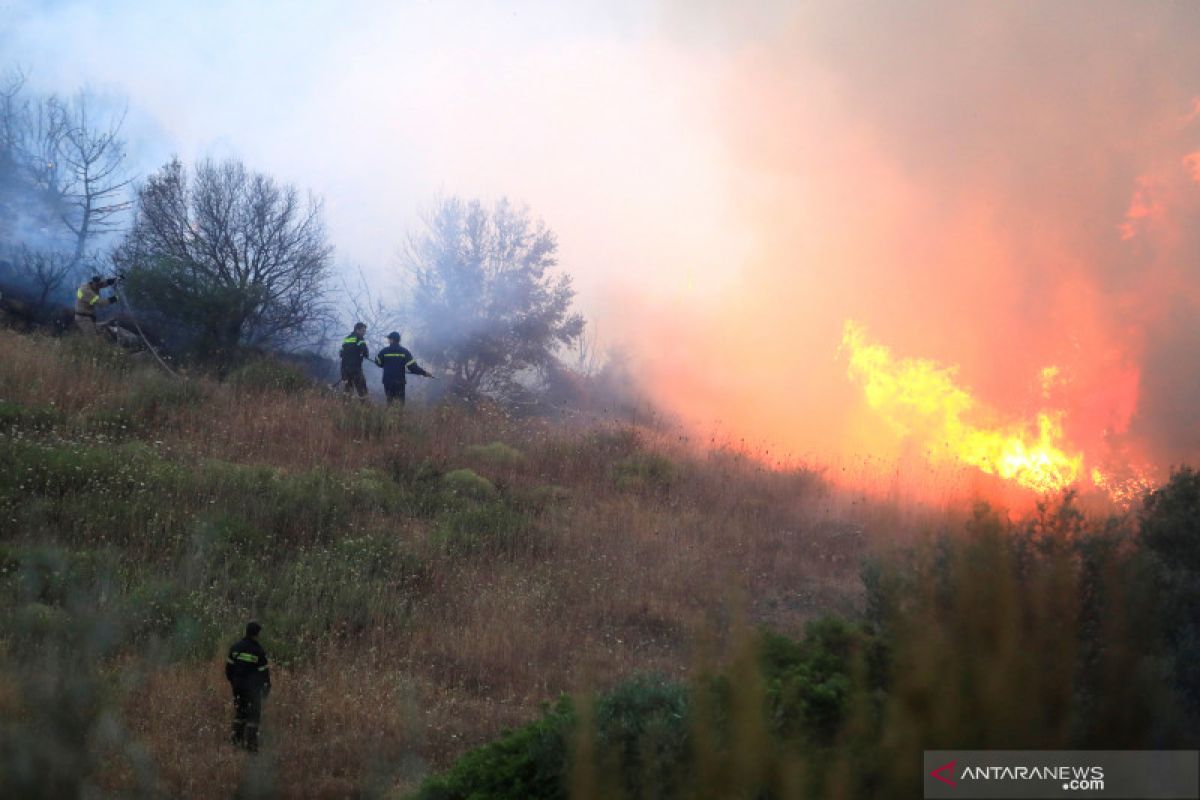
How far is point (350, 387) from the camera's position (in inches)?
676

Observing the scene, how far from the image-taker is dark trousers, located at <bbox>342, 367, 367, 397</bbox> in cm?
1706

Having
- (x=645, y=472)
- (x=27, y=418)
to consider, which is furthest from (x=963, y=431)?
(x=27, y=418)

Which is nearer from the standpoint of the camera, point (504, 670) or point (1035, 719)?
point (1035, 719)

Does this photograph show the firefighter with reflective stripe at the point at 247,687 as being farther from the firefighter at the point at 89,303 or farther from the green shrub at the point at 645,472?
the firefighter at the point at 89,303

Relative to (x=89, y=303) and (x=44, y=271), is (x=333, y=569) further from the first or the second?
(x=44, y=271)

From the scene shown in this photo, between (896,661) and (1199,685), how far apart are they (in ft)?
4.59

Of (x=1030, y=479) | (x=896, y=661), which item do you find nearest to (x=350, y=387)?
(x=1030, y=479)

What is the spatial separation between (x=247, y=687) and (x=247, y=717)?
22cm

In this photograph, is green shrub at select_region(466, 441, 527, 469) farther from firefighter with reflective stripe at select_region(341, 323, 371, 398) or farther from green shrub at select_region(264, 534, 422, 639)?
green shrub at select_region(264, 534, 422, 639)

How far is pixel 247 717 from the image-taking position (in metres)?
6.50

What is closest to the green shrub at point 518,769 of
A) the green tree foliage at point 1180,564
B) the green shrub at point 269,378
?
the green tree foliage at point 1180,564

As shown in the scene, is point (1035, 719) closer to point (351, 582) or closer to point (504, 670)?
point (504, 670)
